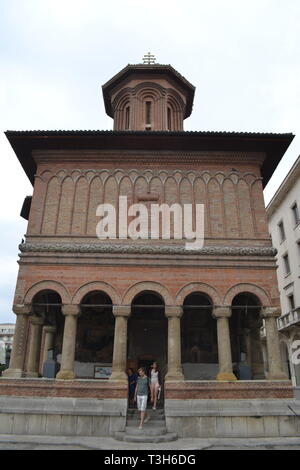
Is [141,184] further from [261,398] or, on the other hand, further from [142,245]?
[261,398]

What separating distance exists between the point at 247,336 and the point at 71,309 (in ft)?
25.5

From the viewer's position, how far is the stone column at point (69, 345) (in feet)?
37.5

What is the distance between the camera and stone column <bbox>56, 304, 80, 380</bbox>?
1143 cm

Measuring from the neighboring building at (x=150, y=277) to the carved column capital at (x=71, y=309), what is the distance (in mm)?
33

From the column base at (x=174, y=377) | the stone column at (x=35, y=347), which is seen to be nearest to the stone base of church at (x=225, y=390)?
the column base at (x=174, y=377)

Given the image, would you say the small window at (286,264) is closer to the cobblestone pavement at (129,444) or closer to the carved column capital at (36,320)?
the cobblestone pavement at (129,444)

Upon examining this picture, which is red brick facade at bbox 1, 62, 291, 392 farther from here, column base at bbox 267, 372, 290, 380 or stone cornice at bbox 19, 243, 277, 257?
column base at bbox 267, 372, 290, 380

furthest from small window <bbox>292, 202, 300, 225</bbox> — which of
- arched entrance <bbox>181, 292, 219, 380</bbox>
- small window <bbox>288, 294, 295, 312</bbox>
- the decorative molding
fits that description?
arched entrance <bbox>181, 292, 219, 380</bbox>

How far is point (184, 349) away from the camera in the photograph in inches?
569

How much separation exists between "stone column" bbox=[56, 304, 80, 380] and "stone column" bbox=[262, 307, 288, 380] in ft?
21.2

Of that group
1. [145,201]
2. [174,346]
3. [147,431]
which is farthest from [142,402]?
[145,201]

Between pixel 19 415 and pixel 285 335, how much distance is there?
18723mm
